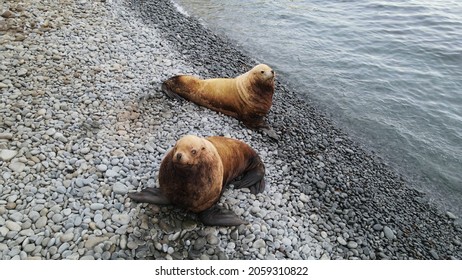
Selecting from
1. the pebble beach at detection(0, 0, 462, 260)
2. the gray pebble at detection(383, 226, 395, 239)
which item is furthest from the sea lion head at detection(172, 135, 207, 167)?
the gray pebble at detection(383, 226, 395, 239)

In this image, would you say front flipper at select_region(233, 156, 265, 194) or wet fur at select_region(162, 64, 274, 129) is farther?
wet fur at select_region(162, 64, 274, 129)

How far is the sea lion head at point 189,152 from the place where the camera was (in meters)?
4.46

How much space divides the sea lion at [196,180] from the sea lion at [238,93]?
7.19ft

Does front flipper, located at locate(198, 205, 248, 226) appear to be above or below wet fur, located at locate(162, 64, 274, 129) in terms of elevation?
below

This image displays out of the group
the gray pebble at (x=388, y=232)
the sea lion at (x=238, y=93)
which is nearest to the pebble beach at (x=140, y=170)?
the gray pebble at (x=388, y=232)

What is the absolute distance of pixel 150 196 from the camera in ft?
16.7

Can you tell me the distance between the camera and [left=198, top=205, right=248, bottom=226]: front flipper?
499cm

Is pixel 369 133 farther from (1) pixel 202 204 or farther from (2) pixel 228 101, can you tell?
(1) pixel 202 204

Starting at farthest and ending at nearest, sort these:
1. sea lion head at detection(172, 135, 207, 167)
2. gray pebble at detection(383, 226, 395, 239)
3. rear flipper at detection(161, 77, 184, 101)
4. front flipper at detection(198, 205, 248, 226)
A: 1. rear flipper at detection(161, 77, 184, 101)
2. gray pebble at detection(383, 226, 395, 239)
3. front flipper at detection(198, 205, 248, 226)
4. sea lion head at detection(172, 135, 207, 167)

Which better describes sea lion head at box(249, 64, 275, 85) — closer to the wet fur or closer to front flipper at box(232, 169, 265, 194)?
the wet fur

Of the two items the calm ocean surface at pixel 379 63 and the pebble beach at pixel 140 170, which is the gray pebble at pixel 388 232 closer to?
the pebble beach at pixel 140 170
